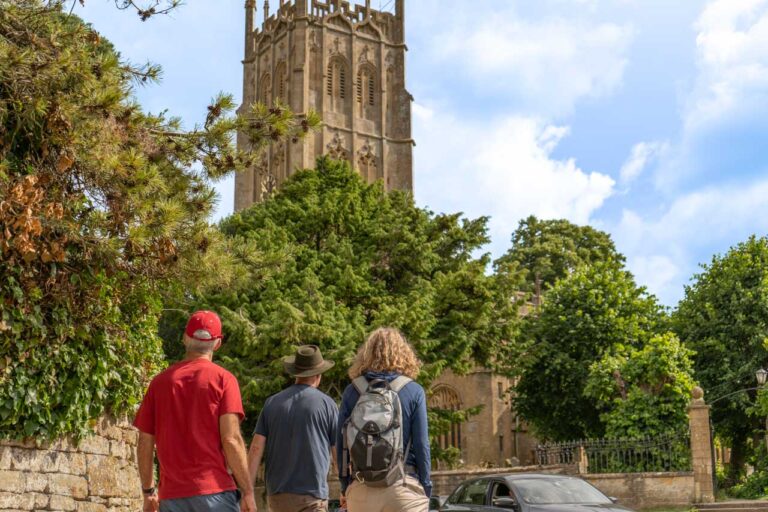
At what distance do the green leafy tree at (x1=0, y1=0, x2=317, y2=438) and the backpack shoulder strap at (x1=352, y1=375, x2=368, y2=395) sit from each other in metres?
4.76

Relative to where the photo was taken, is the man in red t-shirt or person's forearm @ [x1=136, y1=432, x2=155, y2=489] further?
person's forearm @ [x1=136, y1=432, x2=155, y2=489]

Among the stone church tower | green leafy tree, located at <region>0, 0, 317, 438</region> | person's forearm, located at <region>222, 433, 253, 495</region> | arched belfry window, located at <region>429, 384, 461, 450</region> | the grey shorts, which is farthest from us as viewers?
the stone church tower

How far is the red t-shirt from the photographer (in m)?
5.56

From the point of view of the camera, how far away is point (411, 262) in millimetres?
28828

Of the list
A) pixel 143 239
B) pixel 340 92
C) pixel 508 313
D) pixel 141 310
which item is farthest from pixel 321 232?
pixel 340 92

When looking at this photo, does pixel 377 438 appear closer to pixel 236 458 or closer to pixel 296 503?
pixel 236 458

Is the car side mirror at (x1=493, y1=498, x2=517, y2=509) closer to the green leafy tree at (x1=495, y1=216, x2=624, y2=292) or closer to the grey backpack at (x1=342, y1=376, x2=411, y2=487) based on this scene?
the grey backpack at (x1=342, y1=376, x2=411, y2=487)

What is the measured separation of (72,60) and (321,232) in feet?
66.4

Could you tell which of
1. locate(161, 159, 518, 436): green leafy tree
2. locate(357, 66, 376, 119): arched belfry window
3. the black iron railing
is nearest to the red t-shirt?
locate(161, 159, 518, 436): green leafy tree

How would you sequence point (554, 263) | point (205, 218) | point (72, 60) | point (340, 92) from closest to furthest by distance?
1. point (72, 60)
2. point (205, 218)
3. point (554, 263)
4. point (340, 92)

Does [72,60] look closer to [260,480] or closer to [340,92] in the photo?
[260,480]

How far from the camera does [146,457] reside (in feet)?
19.5

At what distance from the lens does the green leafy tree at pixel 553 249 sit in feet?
176

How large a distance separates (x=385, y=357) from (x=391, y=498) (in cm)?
83
